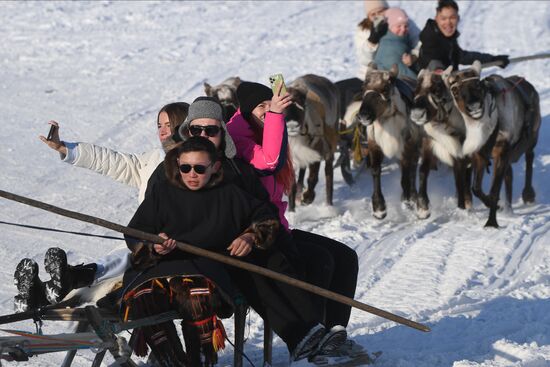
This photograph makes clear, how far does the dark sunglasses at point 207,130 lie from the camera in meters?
5.67

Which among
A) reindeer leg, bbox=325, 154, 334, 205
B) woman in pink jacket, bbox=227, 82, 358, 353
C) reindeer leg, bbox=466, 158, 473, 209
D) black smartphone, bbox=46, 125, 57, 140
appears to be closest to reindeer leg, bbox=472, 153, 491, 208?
reindeer leg, bbox=466, 158, 473, 209

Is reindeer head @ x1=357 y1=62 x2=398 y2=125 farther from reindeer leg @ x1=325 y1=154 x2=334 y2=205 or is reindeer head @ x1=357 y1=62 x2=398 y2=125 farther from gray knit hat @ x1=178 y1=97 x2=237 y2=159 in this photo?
gray knit hat @ x1=178 y1=97 x2=237 y2=159

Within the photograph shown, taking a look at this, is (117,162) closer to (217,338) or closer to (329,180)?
(217,338)

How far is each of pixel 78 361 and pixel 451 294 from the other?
9.81ft

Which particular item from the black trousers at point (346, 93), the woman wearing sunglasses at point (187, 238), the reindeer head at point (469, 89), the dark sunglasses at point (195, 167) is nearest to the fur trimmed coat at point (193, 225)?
the woman wearing sunglasses at point (187, 238)

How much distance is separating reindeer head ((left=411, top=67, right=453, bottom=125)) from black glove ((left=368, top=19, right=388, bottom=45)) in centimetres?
116

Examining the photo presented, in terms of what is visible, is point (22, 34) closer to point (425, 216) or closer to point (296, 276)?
point (425, 216)

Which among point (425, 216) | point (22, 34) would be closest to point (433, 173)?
point (425, 216)

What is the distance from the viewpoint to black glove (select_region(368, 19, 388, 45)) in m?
12.0

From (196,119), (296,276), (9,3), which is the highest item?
(9,3)

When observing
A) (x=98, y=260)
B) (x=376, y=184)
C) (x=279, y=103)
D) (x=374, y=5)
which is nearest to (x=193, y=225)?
(x=98, y=260)

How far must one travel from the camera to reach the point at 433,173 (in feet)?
42.0

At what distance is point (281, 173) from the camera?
6211mm

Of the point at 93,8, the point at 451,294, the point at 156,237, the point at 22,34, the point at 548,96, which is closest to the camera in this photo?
the point at 156,237
